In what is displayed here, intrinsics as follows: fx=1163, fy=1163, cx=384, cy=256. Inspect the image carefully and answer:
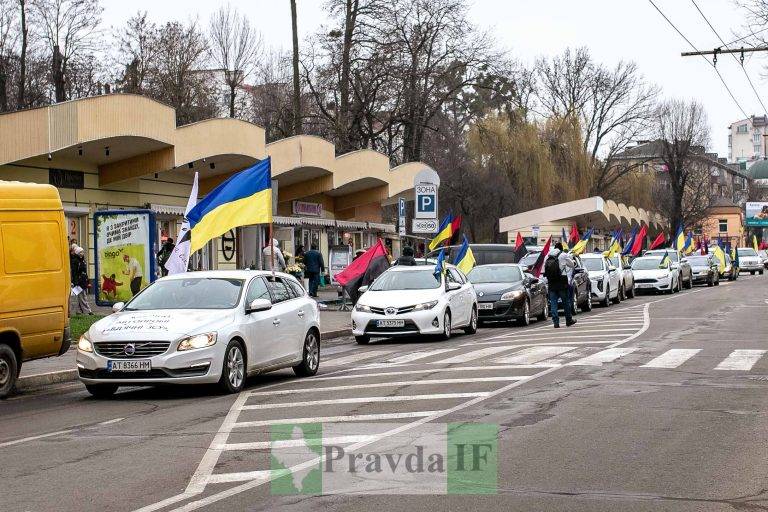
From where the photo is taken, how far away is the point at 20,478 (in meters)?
8.20

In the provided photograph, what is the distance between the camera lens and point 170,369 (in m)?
13.0

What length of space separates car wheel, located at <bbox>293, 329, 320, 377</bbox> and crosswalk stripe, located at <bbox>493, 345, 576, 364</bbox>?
2.65 meters

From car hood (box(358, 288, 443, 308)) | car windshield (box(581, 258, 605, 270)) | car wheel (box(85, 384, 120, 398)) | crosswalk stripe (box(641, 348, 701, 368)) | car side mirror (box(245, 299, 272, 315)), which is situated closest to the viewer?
car wheel (box(85, 384, 120, 398))

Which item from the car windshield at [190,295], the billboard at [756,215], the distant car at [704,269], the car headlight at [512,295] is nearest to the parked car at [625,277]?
the distant car at [704,269]

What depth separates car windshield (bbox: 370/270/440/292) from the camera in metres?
23.1

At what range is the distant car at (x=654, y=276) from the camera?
45625 millimetres

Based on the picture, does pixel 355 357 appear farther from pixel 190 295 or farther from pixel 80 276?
pixel 80 276

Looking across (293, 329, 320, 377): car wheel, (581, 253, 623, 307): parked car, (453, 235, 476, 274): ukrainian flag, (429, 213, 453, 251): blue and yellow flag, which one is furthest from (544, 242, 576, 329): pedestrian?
(581, 253, 623, 307): parked car

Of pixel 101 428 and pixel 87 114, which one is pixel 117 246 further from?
pixel 101 428

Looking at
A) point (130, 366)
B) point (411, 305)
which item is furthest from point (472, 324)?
point (130, 366)

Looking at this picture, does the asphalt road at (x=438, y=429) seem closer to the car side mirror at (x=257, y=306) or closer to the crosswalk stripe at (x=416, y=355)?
the crosswalk stripe at (x=416, y=355)

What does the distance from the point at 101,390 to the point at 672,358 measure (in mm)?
8303

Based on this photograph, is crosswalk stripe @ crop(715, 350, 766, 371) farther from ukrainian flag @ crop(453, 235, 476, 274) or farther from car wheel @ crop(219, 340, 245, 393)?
ukrainian flag @ crop(453, 235, 476, 274)

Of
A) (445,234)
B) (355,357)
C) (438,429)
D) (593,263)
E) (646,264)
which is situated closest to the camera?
(438,429)
